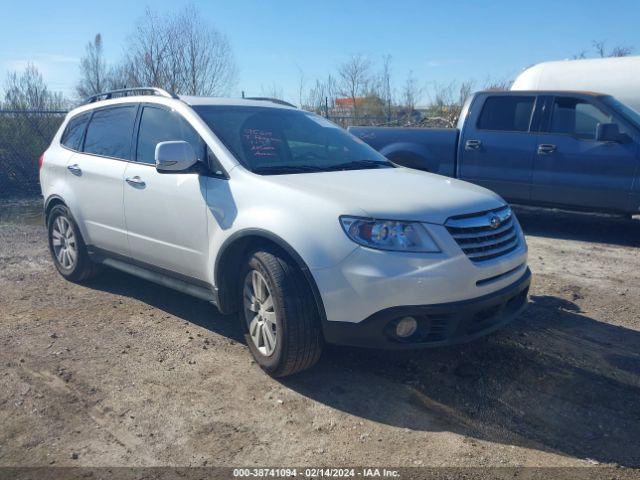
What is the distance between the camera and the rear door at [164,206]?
4.01m

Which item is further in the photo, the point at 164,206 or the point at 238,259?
the point at 164,206

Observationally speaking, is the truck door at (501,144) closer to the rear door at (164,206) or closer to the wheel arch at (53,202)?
the rear door at (164,206)

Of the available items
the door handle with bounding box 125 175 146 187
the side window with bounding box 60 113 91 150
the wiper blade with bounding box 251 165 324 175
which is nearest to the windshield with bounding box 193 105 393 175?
the wiper blade with bounding box 251 165 324 175

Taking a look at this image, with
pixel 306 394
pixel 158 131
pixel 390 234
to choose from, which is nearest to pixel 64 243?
pixel 158 131

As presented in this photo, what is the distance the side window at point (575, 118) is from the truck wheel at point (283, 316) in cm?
564

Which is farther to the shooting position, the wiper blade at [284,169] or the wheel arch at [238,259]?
the wiper blade at [284,169]

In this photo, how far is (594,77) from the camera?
11070mm

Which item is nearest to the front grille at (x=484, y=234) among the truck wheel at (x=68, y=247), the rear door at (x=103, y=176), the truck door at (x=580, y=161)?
the rear door at (x=103, y=176)

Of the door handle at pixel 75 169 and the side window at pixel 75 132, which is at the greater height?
the side window at pixel 75 132

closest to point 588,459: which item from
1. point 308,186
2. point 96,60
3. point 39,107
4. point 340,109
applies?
point 308,186

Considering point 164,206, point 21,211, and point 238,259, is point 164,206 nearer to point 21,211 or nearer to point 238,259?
point 238,259

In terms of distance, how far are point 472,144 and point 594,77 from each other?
15.5ft

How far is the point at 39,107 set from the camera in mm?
12266

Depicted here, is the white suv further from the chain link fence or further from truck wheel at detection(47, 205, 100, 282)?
the chain link fence
